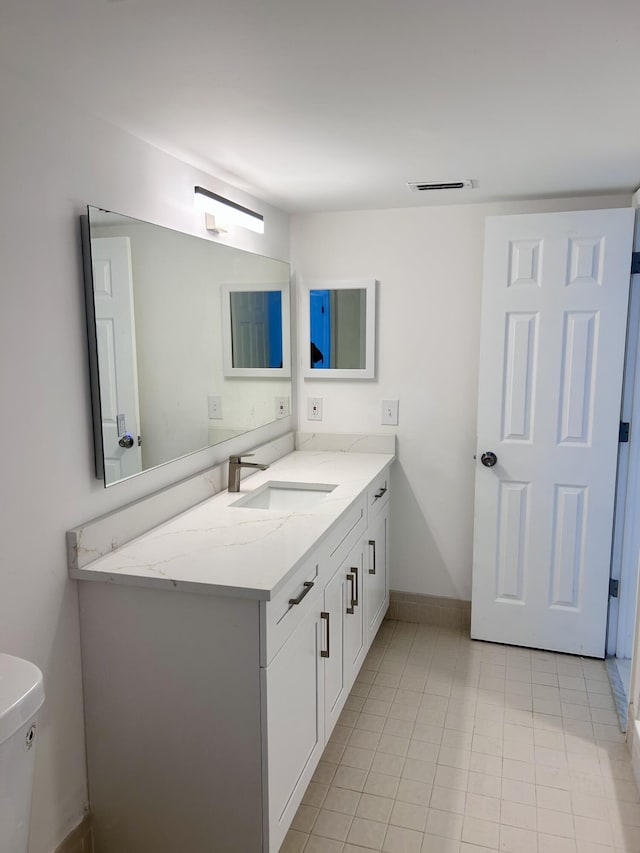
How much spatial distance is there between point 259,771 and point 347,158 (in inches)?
76.1

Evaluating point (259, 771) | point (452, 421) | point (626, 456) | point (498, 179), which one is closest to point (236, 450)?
point (452, 421)

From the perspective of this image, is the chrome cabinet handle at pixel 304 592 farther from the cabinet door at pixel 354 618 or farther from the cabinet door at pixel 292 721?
the cabinet door at pixel 354 618

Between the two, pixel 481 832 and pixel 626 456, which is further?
pixel 626 456

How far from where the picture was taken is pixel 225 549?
6.14 ft

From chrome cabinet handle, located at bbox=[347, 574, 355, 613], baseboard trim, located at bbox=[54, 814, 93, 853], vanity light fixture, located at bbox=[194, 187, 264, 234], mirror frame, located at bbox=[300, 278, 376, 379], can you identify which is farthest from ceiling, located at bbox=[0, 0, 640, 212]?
baseboard trim, located at bbox=[54, 814, 93, 853]

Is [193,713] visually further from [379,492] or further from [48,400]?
[379,492]

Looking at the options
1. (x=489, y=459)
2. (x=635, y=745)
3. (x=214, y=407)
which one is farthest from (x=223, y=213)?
(x=635, y=745)

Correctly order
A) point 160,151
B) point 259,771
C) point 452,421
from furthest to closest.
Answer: point 452,421 < point 160,151 < point 259,771

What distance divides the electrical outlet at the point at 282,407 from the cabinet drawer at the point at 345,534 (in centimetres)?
75

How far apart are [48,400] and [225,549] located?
2.10ft

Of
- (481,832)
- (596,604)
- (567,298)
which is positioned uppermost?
(567,298)

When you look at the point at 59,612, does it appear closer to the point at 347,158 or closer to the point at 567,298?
the point at 347,158

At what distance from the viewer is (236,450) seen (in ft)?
9.03

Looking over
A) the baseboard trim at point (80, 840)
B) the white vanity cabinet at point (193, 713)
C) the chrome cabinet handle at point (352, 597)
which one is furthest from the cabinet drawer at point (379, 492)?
the baseboard trim at point (80, 840)
